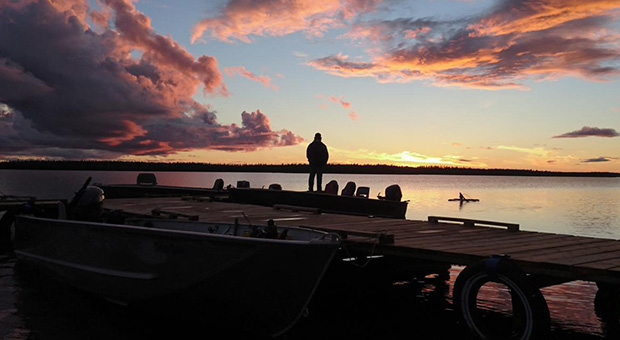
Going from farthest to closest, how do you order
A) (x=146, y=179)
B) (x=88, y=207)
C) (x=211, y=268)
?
(x=146, y=179)
(x=88, y=207)
(x=211, y=268)

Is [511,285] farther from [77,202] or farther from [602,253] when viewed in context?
[77,202]

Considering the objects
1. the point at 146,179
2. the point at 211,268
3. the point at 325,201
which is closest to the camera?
the point at 211,268

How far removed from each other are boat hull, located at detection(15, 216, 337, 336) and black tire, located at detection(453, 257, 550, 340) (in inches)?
87.5

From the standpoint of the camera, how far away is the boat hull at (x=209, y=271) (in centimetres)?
732

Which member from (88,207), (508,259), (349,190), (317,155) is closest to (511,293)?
(508,259)

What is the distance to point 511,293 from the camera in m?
7.50

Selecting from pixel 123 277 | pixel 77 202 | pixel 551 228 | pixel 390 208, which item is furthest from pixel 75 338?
→ pixel 551 228

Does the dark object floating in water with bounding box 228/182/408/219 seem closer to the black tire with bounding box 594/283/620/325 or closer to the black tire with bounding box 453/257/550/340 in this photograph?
the black tire with bounding box 594/283/620/325

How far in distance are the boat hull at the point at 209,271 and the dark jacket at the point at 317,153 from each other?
36.5 feet

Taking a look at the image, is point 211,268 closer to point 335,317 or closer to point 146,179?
point 335,317

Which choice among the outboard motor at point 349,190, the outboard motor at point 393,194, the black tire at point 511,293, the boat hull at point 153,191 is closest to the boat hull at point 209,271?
the black tire at point 511,293

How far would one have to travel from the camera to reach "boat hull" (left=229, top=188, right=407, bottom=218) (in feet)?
62.3

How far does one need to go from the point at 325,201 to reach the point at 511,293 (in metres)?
11.8

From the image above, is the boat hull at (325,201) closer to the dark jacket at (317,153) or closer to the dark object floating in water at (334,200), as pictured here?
the dark object floating in water at (334,200)
